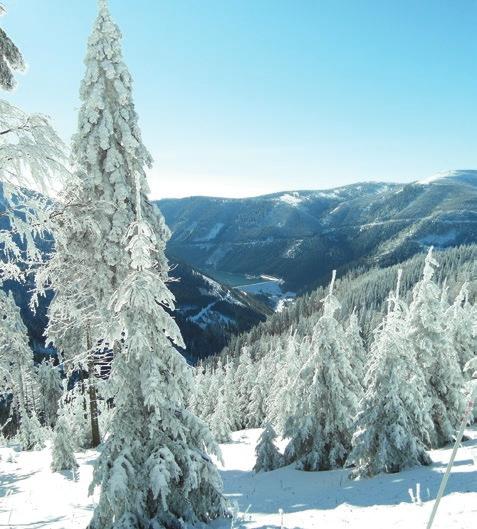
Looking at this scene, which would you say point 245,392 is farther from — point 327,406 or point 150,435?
point 150,435

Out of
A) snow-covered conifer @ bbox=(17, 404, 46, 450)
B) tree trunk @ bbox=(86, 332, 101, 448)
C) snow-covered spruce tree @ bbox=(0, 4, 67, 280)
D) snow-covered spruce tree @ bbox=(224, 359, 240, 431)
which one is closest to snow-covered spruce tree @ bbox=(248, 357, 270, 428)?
snow-covered spruce tree @ bbox=(224, 359, 240, 431)

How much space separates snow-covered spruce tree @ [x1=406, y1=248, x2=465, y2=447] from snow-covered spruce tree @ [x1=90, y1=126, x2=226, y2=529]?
15610mm

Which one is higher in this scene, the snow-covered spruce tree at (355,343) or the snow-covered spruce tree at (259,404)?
the snow-covered spruce tree at (355,343)

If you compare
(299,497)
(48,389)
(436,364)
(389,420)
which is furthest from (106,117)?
(48,389)

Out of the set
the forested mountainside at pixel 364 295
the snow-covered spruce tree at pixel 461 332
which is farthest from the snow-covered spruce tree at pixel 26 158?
the forested mountainside at pixel 364 295

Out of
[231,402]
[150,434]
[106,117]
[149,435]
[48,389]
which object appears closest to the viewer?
[150,434]

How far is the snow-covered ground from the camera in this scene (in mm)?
10148

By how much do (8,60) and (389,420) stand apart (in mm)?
16858

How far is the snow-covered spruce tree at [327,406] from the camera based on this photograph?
66.3 ft

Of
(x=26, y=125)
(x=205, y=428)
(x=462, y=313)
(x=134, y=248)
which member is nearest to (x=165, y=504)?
(x=205, y=428)

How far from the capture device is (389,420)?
16.9 metres

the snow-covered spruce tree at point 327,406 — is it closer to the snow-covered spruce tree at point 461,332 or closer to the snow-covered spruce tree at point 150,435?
the snow-covered spruce tree at point 150,435

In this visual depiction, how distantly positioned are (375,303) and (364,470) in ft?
486

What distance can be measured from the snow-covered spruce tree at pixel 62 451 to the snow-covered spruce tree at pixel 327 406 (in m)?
10.5
